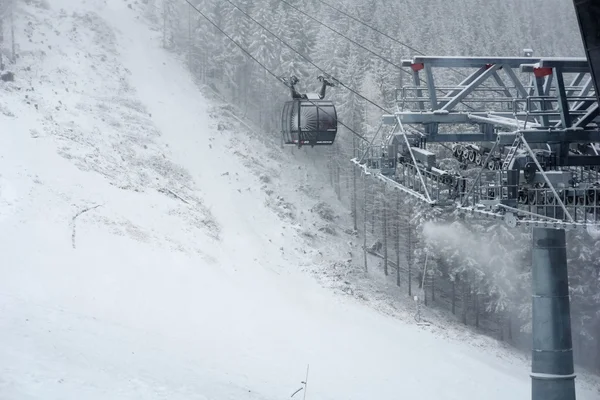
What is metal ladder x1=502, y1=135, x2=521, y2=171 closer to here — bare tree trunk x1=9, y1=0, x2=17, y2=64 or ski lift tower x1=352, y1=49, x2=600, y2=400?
ski lift tower x1=352, y1=49, x2=600, y2=400

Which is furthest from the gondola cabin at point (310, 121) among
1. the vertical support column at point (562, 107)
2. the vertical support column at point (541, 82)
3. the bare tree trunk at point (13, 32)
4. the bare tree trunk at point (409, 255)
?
the bare tree trunk at point (13, 32)

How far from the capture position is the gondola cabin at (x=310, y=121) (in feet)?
88.4

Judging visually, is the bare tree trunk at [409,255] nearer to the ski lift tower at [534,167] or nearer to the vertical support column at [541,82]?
the ski lift tower at [534,167]

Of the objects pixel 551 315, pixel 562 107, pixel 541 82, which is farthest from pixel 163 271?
pixel 562 107

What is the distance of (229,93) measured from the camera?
7406 cm

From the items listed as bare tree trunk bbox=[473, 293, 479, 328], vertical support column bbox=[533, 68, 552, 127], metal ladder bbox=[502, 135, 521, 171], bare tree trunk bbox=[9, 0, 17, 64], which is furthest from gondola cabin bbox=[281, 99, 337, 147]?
bare tree trunk bbox=[9, 0, 17, 64]

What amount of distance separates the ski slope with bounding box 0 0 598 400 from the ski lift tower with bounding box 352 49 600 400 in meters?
8.58

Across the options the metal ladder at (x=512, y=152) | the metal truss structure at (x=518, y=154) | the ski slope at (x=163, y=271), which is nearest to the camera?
the metal truss structure at (x=518, y=154)

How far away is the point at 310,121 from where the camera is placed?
27.1 meters

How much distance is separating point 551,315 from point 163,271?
20.0m

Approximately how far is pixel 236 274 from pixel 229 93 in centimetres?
3762

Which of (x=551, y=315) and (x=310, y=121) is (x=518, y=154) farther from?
(x=310, y=121)

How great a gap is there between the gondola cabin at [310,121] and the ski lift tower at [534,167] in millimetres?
5155

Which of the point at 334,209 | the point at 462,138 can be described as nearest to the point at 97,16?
the point at 334,209
